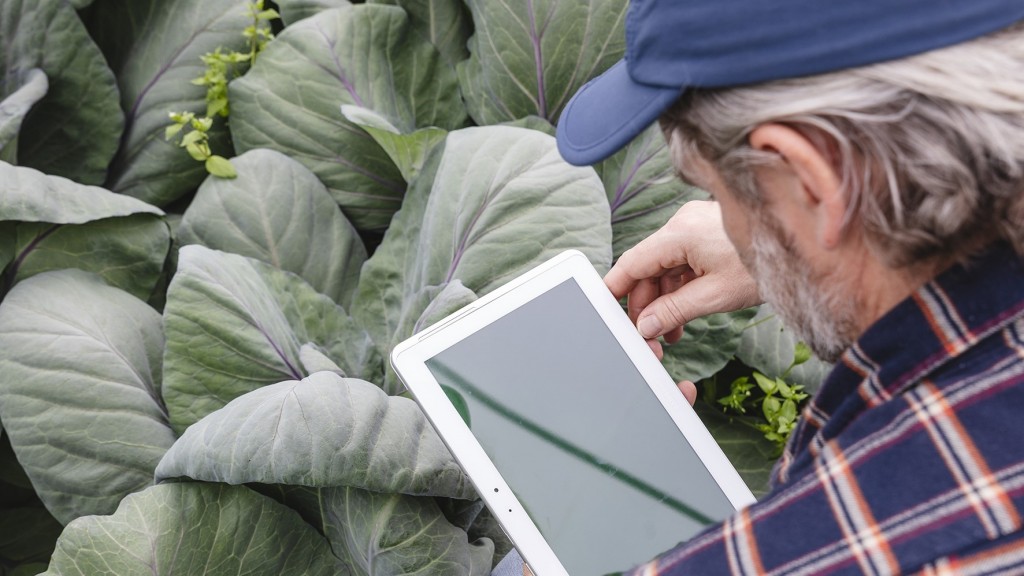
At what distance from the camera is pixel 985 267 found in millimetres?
546

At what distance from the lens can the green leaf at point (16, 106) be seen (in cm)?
118

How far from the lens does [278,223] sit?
1250 millimetres

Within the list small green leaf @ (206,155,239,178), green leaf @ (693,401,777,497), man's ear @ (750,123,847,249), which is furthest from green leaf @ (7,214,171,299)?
man's ear @ (750,123,847,249)

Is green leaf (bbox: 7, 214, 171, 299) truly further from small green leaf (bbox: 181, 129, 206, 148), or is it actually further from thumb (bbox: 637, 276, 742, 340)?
thumb (bbox: 637, 276, 742, 340)

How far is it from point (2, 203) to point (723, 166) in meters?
0.89

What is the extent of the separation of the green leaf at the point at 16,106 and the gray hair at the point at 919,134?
1.00 metres

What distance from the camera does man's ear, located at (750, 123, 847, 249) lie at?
1.74 feet

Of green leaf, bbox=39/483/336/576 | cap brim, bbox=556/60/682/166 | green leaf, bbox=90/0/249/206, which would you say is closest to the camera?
cap brim, bbox=556/60/682/166

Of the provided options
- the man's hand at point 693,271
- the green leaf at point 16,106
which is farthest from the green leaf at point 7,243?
the man's hand at point 693,271

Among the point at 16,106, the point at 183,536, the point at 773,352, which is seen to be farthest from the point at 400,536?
the point at 16,106

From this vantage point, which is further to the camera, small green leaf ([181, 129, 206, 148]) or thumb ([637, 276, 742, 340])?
small green leaf ([181, 129, 206, 148])

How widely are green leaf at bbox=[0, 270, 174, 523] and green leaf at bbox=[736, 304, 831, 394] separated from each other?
0.78 meters

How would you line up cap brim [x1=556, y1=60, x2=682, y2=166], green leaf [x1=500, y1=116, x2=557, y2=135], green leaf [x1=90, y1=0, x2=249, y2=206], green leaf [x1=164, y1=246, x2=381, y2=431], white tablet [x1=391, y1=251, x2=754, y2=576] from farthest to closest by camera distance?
green leaf [x1=90, y1=0, x2=249, y2=206]
green leaf [x1=500, y1=116, x2=557, y2=135]
green leaf [x1=164, y1=246, x2=381, y2=431]
white tablet [x1=391, y1=251, x2=754, y2=576]
cap brim [x1=556, y1=60, x2=682, y2=166]

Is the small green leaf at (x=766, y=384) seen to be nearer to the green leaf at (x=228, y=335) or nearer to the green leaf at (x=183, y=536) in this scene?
the green leaf at (x=228, y=335)
